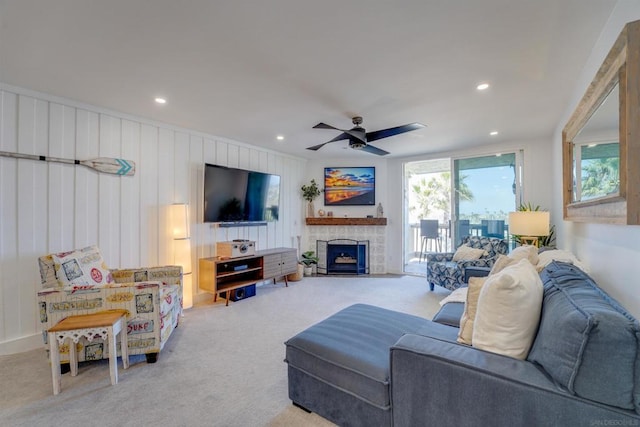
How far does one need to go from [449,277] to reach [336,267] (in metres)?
2.41

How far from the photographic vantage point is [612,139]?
1.46 m

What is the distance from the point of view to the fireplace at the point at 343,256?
5.79 meters

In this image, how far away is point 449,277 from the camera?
404 cm

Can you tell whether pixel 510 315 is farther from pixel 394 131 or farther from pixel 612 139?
pixel 394 131

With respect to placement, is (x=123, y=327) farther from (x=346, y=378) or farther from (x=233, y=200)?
(x=233, y=200)

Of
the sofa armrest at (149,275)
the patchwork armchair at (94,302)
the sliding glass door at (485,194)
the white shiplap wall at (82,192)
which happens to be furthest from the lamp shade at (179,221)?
the sliding glass door at (485,194)

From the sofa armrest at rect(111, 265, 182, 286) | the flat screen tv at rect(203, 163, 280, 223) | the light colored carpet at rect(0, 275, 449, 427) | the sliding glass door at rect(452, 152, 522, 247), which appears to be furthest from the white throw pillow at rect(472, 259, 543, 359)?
the sliding glass door at rect(452, 152, 522, 247)

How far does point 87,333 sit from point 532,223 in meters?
4.42

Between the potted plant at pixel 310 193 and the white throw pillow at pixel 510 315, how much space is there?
15.5 feet

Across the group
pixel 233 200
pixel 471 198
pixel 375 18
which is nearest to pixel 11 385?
pixel 233 200

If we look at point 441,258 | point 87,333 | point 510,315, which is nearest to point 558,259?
point 510,315

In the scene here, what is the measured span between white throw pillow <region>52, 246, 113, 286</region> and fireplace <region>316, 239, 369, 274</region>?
Answer: 3.78 m

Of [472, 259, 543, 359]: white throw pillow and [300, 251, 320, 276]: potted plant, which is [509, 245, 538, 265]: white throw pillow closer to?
[472, 259, 543, 359]: white throw pillow

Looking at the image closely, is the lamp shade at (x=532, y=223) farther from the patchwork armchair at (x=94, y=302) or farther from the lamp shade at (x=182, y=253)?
the lamp shade at (x=182, y=253)
